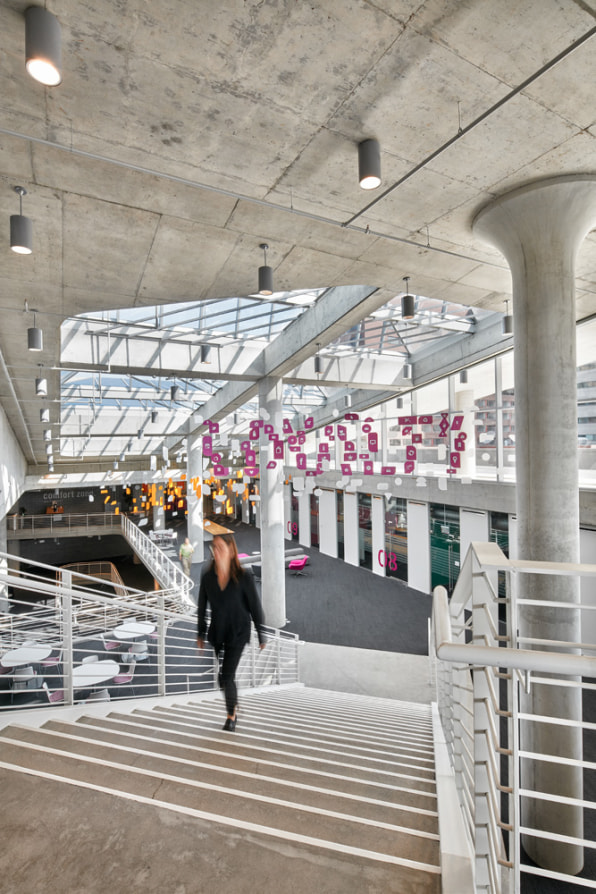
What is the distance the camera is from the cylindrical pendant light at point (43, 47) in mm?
2520

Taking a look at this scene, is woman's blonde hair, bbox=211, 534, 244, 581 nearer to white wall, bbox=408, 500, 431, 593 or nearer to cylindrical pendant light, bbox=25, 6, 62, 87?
cylindrical pendant light, bbox=25, 6, 62, 87

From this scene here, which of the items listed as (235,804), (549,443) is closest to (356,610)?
(549,443)

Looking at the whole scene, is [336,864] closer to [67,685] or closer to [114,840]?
[114,840]

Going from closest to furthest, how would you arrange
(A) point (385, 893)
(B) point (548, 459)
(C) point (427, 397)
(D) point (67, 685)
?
(A) point (385, 893) → (D) point (67, 685) → (B) point (548, 459) → (C) point (427, 397)

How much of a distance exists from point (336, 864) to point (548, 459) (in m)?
4.41

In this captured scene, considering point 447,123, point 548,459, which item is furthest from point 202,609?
point 447,123

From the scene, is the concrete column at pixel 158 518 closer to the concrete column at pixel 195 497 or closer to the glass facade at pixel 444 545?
the concrete column at pixel 195 497

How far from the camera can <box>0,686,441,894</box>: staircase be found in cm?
155

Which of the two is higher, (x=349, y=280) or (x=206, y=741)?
(x=349, y=280)

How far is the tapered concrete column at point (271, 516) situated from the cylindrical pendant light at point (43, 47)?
10.2 m

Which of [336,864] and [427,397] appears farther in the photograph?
[427,397]

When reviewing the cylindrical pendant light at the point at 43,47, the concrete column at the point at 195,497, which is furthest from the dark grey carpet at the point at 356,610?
the cylindrical pendant light at the point at 43,47

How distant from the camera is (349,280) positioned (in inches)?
280

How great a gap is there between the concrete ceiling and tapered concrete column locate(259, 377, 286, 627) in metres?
6.37
